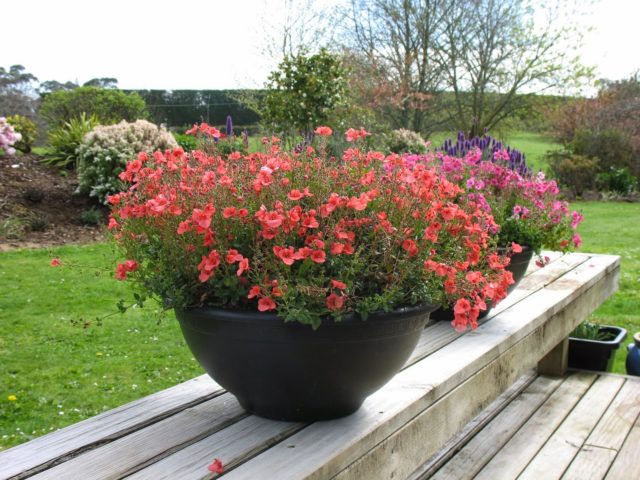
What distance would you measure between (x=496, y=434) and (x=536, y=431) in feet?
0.58

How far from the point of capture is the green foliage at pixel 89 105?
11711 millimetres

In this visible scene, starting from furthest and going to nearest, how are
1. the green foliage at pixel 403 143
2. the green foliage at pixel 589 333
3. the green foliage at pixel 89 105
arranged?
the green foliage at pixel 89 105, the green foliage at pixel 403 143, the green foliage at pixel 589 333

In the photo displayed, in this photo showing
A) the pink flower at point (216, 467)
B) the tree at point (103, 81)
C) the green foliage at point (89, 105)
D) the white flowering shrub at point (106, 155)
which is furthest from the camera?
the tree at point (103, 81)

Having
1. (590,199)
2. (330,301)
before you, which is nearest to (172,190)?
(330,301)

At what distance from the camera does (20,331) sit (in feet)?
12.7

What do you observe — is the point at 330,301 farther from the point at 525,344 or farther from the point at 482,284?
the point at 525,344

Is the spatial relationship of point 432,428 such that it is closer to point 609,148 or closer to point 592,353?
point 592,353

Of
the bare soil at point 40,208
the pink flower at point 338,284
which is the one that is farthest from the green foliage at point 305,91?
the pink flower at point 338,284

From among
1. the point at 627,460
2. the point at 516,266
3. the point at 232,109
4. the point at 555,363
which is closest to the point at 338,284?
the point at 516,266

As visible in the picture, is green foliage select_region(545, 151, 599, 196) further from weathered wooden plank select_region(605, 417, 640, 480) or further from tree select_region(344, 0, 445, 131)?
weathered wooden plank select_region(605, 417, 640, 480)

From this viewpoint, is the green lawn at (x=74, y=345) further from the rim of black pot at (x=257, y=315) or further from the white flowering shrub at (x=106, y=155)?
the white flowering shrub at (x=106, y=155)

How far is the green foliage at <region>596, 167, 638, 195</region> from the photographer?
12438 millimetres

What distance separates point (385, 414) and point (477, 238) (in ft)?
1.48

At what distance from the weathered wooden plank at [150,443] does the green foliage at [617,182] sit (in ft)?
41.0
